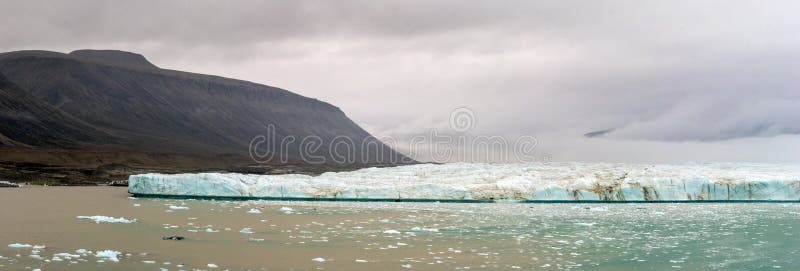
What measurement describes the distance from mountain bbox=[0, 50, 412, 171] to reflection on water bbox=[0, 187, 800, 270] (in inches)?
3921

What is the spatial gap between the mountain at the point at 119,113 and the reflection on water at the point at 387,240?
327ft

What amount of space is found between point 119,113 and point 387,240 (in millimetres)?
159111

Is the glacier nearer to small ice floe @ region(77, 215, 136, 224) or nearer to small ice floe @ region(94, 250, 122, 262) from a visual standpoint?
small ice floe @ region(77, 215, 136, 224)

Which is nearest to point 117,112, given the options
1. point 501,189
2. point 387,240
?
point 501,189

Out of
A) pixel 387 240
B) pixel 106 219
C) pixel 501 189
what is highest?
pixel 501 189

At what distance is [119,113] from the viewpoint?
162 metres

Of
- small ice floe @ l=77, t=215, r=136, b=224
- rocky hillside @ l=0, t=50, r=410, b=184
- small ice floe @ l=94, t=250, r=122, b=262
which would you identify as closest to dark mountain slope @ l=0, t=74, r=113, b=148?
rocky hillside @ l=0, t=50, r=410, b=184

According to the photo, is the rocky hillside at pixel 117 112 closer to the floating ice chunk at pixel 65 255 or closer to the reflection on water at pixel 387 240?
the reflection on water at pixel 387 240

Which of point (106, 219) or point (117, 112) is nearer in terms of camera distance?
point (106, 219)

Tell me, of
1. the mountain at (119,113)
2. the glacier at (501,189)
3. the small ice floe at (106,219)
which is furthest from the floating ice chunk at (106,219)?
the mountain at (119,113)

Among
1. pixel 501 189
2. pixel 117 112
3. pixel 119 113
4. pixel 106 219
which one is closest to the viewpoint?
pixel 106 219

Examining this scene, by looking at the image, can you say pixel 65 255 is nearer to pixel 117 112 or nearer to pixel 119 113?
pixel 119 113

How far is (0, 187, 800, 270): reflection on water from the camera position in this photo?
1341cm

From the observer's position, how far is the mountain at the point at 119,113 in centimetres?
12412
